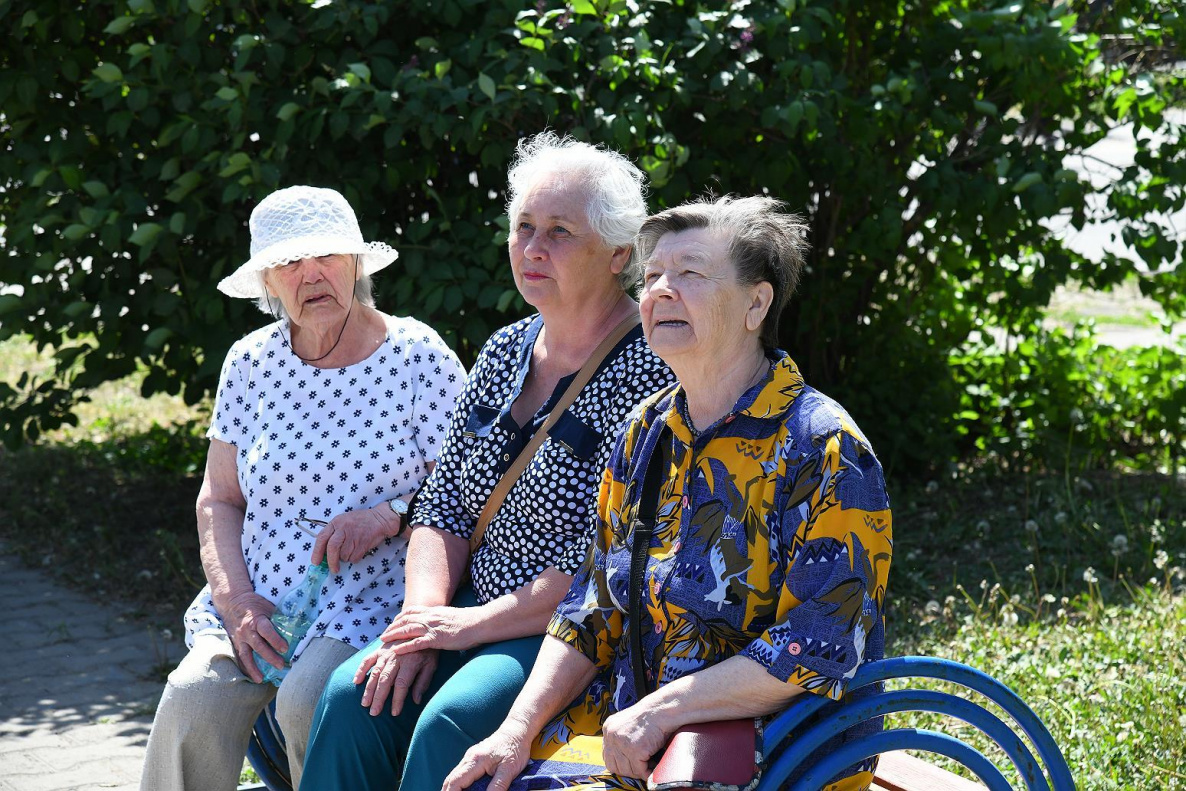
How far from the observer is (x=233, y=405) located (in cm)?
323

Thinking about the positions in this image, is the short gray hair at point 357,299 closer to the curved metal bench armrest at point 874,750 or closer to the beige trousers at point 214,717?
the beige trousers at point 214,717

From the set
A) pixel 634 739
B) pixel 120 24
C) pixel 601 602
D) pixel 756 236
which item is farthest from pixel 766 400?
pixel 120 24

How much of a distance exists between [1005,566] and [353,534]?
273 cm

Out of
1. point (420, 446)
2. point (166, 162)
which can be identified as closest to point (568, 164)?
point (420, 446)

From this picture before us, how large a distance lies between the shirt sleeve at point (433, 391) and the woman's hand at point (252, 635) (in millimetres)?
533

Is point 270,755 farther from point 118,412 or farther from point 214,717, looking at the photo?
point 118,412

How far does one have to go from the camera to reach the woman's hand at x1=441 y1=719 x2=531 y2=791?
228cm

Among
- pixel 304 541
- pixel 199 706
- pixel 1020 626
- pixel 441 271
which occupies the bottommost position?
pixel 1020 626

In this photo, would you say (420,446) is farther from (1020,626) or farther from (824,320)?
(824,320)

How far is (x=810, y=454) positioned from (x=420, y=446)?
127cm

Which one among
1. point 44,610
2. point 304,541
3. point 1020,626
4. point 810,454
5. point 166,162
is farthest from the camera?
point 44,610

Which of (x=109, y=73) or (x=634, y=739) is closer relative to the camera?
(x=634, y=739)

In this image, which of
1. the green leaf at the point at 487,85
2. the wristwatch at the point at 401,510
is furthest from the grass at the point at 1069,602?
the green leaf at the point at 487,85

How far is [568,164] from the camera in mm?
2836
